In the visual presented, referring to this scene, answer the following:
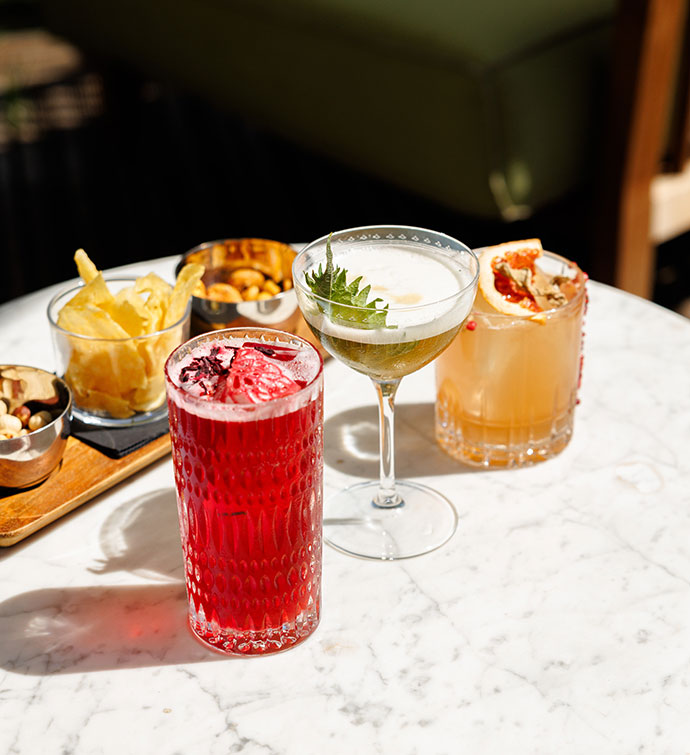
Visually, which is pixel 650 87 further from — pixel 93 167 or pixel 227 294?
pixel 93 167

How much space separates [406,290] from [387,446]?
146 mm

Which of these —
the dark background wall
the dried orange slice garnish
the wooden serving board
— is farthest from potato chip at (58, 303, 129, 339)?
the dark background wall

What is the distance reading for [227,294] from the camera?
3.57ft

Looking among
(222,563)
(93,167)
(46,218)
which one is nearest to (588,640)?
(222,563)

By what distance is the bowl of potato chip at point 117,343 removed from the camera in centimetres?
94

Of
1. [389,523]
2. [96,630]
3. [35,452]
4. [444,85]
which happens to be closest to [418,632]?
[389,523]

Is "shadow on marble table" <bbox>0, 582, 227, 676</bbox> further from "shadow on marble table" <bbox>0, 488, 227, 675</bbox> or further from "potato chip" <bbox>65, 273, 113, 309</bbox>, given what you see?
"potato chip" <bbox>65, 273, 113, 309</bbox>

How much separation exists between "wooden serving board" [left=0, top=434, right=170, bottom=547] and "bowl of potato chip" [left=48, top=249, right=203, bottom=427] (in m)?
0.05

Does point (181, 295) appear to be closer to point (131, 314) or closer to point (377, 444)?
→ point (131, 314)

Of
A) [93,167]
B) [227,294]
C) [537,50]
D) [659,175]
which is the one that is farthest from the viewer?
[93,167]

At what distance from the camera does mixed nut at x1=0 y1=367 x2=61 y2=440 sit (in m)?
0.87

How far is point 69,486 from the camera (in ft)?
2.88

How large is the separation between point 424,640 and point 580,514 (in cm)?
21

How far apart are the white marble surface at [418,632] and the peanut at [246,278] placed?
9.1 inches
